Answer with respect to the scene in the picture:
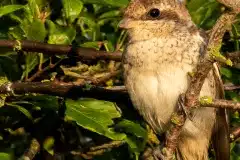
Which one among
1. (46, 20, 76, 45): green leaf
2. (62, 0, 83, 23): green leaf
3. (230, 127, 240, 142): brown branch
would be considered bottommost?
(230, 127, 240, 142): brown branch

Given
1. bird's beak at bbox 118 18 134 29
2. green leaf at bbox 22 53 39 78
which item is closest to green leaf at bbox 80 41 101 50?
bird's beak at bbox 118 18 134 29

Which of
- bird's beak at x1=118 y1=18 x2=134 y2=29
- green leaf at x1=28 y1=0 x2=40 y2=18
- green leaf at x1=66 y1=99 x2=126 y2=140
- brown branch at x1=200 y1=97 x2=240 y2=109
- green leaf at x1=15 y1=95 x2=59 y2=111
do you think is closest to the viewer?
brown branch at x1=200 y1=97 x2=240 y2=109

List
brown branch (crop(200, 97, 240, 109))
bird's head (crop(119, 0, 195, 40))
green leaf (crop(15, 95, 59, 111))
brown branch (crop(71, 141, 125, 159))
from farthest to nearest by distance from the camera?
brown branch (crop(71, 141, 125, 159)), bird's head (crop(119, 0, 195, 40)), green leaf (crop(15, 95, 59, 111)), brown branch (crop(200, 97, 240, 109))

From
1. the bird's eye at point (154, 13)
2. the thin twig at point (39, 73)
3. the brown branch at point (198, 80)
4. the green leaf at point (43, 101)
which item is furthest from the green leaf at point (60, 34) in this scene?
the brown branch at point (198, 80)

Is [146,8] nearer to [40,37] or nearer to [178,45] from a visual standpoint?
[178,45]

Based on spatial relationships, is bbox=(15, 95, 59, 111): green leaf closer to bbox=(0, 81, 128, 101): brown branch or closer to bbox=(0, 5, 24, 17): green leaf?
bbox=(0, 81, 128, 101): brown branch

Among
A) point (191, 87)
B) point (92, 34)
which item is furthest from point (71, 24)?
point (191, 87)

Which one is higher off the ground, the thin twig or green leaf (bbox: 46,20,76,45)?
green leaf (bbox: 46,20,76,45)
